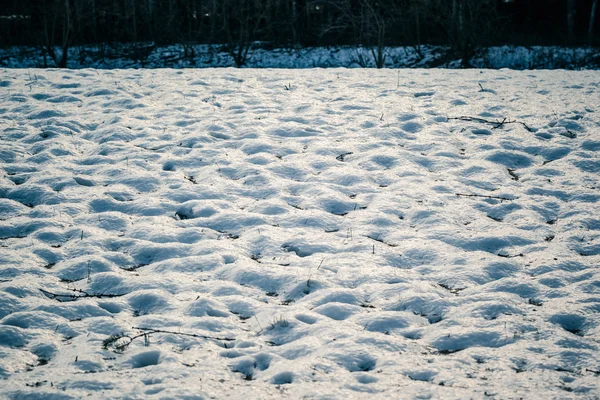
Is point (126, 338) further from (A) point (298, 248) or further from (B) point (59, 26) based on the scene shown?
(B) point (59, 26)

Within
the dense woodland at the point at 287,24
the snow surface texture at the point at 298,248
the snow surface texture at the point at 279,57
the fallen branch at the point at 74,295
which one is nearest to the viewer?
the snow surface texture at the point at 298,248

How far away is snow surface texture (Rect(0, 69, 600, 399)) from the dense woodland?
1135 centimetres

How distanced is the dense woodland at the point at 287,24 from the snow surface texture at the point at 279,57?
18.1 inches

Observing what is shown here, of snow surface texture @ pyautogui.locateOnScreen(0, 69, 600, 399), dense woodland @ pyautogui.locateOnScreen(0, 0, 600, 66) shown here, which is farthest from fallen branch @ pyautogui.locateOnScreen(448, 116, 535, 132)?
dense woodland @ pyautogui.locateOnScreen(0, 0, 600, 66)

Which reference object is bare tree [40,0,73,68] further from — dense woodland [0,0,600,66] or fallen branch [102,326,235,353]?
fallen branch [102,326,235,353]

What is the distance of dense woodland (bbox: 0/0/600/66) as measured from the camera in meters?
18.2

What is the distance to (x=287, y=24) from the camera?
23344mm

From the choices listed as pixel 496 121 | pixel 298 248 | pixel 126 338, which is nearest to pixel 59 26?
pixel 496 121

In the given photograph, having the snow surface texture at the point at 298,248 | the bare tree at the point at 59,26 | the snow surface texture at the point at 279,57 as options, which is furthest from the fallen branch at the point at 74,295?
the snow surface texture at the point at 279,57

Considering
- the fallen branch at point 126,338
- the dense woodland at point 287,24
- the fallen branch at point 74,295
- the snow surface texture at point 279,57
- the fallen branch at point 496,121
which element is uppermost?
the dense woodland at point 287,24

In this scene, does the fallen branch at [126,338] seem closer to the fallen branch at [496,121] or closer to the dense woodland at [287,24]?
the fallen branch at [496,121]

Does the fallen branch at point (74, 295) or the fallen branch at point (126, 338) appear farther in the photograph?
the fallen branch at point (74, 295)

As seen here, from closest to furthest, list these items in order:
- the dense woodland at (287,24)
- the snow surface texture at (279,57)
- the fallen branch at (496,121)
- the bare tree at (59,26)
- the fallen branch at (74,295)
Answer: the fallen branch at (74,295) < the fallen branch at (496,121) < the bare tree at (59,26) < the snow surface texture at (279,57) < the dense woodland at (287,24)

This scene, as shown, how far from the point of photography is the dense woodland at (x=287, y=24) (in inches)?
718
